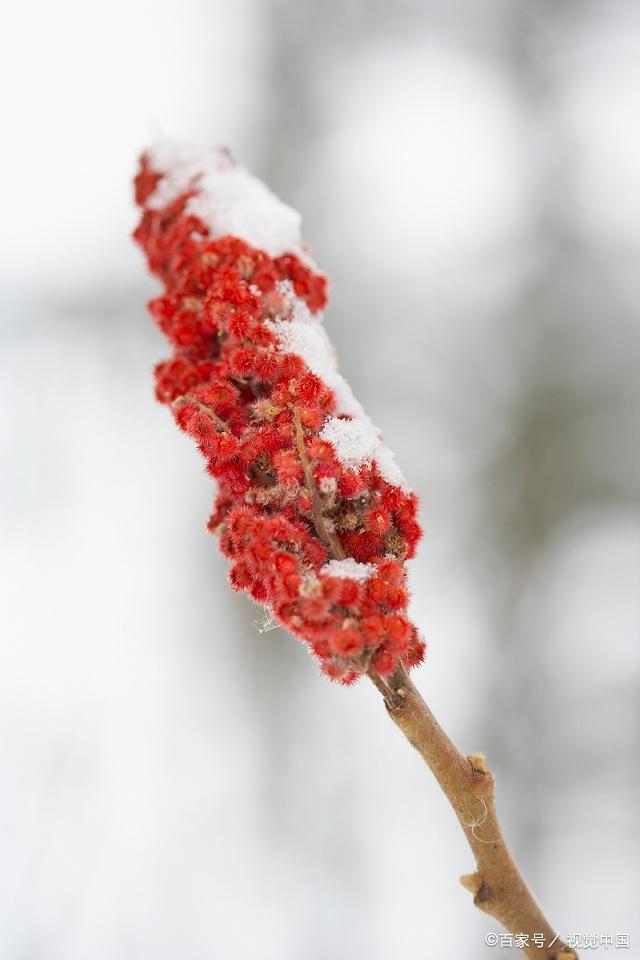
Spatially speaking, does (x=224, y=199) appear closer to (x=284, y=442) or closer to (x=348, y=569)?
(x=284, y=442)

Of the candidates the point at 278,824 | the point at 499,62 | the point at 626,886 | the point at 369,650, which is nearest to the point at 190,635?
the point at 278,824

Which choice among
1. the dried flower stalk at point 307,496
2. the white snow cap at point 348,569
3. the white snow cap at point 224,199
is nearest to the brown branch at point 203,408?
the dried flower stalk at point 307,496

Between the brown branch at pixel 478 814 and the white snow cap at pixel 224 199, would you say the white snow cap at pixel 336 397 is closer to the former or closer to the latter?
the white snow cap at pixel 224 199

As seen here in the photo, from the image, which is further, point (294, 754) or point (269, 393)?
point (294, 754)

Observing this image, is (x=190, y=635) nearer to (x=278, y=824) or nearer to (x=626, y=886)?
(x=278, y=824)

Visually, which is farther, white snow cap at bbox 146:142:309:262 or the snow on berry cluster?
white snow cap at bbox 146:142:309:262

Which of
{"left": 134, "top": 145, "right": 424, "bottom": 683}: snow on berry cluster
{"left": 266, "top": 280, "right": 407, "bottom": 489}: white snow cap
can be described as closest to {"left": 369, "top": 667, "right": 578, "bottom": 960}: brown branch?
{"left": 134, "top": 145, "right": 424, "bottom": 683}: snow on berry cluster

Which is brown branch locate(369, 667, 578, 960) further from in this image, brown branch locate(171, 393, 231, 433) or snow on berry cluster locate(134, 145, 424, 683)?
brown branch locate(171, 393, 231, 433)
